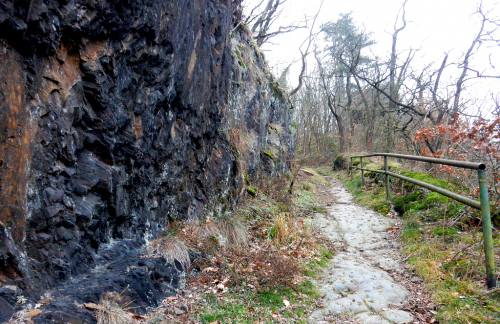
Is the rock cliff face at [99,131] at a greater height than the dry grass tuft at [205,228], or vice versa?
the rock cliff face at [99,131]

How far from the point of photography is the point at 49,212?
289 cm

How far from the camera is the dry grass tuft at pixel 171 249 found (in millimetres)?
4129

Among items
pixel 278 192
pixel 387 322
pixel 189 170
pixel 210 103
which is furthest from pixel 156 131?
pixel 278 192

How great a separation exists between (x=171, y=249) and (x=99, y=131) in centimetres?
183

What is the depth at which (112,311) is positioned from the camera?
9.52 ft

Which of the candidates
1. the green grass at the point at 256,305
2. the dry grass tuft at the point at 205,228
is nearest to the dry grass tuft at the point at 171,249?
the dry grass tuft at the point at 205,228

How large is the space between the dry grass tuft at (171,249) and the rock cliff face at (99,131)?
0.16 meters

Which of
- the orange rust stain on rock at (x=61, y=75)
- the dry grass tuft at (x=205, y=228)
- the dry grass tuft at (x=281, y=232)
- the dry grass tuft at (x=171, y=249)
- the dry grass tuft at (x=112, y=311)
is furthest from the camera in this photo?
the dry grass tuft at (x=281, y=232)

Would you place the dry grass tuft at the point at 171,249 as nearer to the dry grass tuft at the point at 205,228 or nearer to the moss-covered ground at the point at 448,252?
the dry grass tuft at the point at 205,228

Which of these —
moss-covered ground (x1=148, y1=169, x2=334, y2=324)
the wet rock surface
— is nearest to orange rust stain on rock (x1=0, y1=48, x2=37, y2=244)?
the wet rock surface

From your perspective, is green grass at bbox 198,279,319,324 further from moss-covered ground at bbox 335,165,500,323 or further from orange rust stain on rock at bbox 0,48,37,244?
orange rust stain on rock at bbox 0,48,37,244

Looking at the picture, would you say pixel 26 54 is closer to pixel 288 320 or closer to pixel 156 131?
pixel 156 131

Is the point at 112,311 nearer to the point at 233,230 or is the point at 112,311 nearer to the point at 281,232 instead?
the point at 233,230

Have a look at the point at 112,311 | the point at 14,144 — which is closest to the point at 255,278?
the point at 112,311
